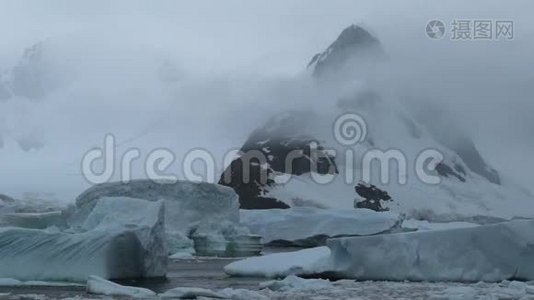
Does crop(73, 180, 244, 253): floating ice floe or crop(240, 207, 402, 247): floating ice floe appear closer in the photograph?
crop(73, 180, 244, 253): floating ice floe

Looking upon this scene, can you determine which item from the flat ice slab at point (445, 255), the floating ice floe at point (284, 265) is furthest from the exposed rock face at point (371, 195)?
the flat ice slab at point (445, 255)

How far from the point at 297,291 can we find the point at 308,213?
31.4m

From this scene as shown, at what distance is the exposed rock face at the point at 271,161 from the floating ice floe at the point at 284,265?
297ft

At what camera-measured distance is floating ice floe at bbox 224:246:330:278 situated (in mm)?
18734

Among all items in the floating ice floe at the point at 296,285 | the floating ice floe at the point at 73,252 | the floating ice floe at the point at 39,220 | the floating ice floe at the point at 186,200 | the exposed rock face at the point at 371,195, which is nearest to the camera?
the floating ice floe at the point at 296,285

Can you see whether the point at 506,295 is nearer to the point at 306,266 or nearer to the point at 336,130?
the point at 306,266

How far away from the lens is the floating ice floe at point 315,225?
139ft

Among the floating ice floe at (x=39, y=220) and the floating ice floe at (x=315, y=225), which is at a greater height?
the floating ice floe at (x=39, y=220)

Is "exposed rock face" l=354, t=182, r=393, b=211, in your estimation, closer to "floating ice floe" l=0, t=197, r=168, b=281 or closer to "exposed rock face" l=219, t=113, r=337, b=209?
"exposed rock face" l=219, t=113, r=337, b=209

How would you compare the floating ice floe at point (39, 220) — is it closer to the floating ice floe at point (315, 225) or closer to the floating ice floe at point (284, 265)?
the floating ice floe at point (315, 225)

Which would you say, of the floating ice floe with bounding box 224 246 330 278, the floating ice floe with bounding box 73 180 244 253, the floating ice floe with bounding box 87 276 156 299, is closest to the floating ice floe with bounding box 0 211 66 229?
the floating ice floe with bounding box 73 180 244 253

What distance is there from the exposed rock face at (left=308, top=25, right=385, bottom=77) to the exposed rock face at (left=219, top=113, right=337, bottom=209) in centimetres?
2991

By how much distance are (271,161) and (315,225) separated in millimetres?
90585

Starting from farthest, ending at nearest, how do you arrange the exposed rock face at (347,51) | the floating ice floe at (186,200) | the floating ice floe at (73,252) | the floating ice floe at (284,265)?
the exposed rock face at (347,51), the floating ice floe at (186,200), the floating ice floe at (284,265), the floating ice floe at (73,252)
